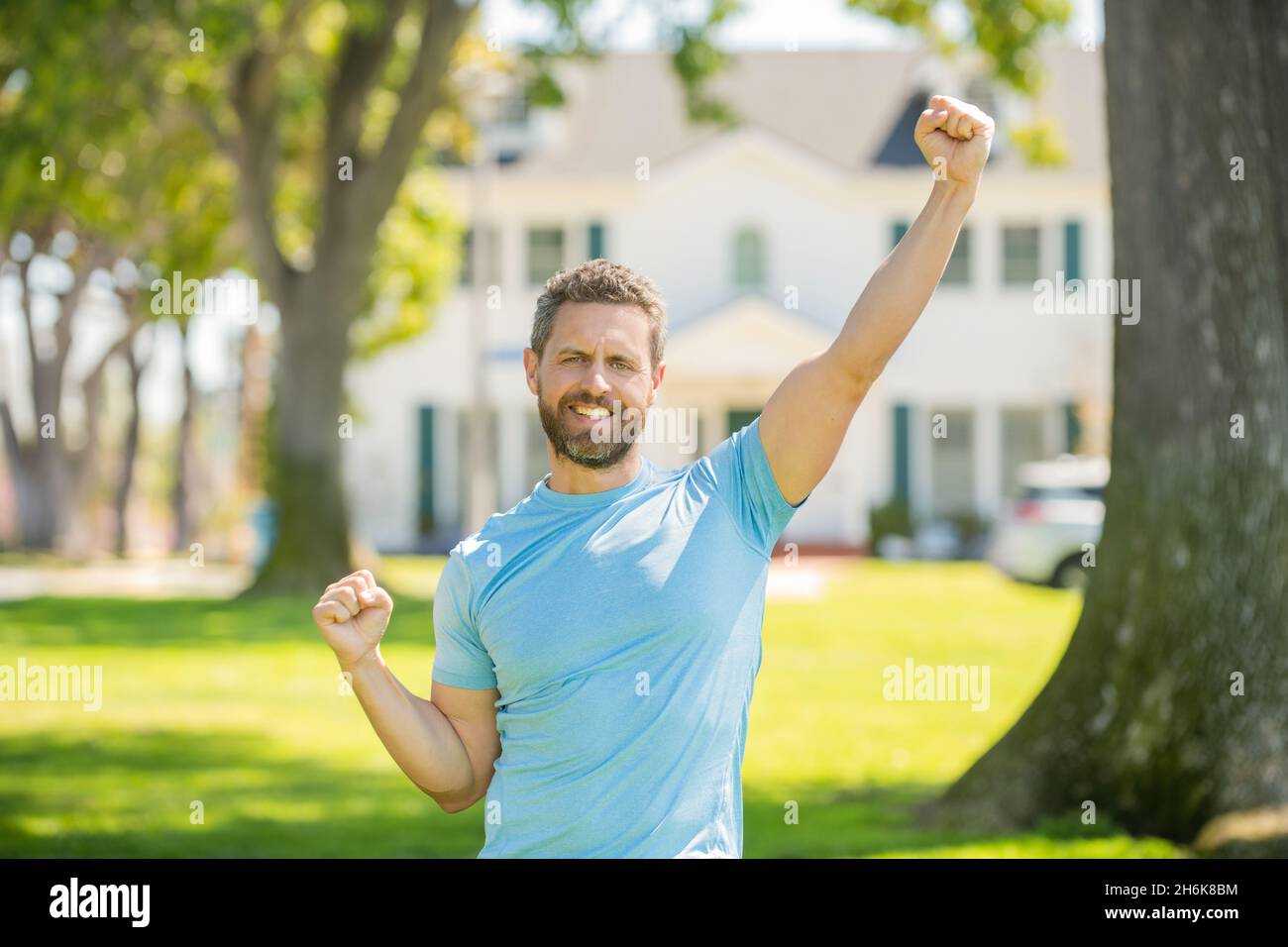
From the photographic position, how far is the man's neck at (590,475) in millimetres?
2980

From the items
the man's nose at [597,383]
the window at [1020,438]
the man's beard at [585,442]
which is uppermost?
the window at [1020,438]

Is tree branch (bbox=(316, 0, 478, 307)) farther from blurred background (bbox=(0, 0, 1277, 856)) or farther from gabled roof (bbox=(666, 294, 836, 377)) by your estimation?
gabled roof (bbox=(666, 294, 836, 377))

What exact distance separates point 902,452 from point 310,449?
13.1 metres

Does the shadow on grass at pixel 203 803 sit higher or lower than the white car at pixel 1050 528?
lower

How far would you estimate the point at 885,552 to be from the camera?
29.1 metres

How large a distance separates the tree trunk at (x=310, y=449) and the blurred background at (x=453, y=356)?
50 millimetres

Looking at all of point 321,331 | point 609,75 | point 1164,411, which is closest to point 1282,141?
point 1164,411

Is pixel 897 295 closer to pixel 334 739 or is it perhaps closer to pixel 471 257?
pixel 334 739

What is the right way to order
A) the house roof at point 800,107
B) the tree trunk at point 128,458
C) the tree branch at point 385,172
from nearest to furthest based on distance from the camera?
the tree branch at point 385,172, the house roof at point 800,107, the tree trunk at point 128,458

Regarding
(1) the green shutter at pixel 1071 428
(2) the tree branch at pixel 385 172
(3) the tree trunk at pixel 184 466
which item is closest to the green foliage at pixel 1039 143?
(2) the tree branch at pixel 385 172

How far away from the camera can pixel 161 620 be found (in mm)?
18062

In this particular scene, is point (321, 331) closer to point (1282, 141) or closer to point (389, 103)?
point (389, 103)

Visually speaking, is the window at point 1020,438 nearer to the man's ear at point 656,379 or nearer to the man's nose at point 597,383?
the man's ear at point 656,379

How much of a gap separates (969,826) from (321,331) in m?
14.7
